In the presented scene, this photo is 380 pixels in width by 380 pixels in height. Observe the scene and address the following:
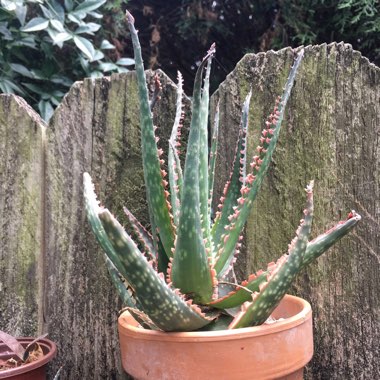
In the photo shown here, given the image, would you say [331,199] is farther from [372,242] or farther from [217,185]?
[217,185]

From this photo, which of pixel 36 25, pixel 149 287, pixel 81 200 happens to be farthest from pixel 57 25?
pixel 149 287

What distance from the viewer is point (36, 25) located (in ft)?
4.69

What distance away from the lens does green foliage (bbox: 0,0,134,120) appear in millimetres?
1449

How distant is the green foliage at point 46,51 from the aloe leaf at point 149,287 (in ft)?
3.06

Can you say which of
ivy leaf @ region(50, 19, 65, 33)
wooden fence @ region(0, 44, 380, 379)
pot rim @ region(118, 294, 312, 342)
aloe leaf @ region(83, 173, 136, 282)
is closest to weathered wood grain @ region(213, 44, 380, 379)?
wooden fence @ region(0, 44, 380, 379)

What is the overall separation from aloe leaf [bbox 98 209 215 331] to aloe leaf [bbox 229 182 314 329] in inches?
3.4

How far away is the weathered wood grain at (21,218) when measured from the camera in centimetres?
→ 123

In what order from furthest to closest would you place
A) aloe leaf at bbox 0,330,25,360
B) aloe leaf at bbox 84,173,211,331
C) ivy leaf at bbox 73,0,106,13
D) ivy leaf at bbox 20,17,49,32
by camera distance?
ivy leaf at bbox 73,0,106,13
ivy leaf at bbox 20,17,49,32
aloe leaf at bbox 0,330,25,360
aloe leaf at bbox 84,173,211,331

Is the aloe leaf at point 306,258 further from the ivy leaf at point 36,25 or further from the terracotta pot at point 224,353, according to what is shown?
the ivy leaf at point 36,25

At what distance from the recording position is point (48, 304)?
4.00ft

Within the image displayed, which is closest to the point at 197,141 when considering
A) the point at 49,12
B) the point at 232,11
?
the point at 49,12

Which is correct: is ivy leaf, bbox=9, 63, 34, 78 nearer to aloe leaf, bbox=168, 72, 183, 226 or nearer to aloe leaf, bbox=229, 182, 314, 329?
aloe leaf, bbox=168, 72, 183, 226

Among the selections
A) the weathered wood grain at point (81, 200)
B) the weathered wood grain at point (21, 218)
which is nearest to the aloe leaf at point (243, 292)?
the weathered wood grain at point (81, 200)

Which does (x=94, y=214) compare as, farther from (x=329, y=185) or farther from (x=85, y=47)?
(x=85, y=47)
